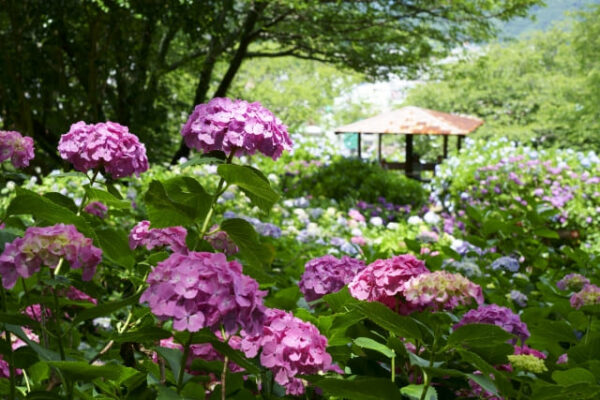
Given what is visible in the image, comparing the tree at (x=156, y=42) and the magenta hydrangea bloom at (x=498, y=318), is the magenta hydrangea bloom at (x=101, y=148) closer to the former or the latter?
the magenta hydrangea bloom at (x=498, y=318)

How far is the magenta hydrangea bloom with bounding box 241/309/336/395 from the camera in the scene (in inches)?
43.1

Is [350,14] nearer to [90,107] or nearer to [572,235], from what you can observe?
[90,107]

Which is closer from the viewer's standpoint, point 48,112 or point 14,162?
point 14,162

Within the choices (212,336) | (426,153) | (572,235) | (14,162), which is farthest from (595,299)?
(426,153)

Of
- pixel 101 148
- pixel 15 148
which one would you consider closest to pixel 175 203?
pixel 101 148

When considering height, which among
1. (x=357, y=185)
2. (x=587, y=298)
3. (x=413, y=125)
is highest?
(x=587, y=298)

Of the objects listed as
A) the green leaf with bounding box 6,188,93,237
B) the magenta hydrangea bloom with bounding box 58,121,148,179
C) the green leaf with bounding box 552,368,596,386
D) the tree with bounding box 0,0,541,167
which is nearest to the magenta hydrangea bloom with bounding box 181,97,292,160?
the magenta hydrangea bloom with bounding box 58,121,148,179

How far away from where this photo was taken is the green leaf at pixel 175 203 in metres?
1.14

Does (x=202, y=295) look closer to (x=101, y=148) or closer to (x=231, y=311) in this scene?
(x=231, y=311)

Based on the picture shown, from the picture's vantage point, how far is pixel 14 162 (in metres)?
1.62

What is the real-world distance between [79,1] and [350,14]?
465cm

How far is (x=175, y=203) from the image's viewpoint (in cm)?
117

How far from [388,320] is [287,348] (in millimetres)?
163

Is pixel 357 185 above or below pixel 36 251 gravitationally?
below
